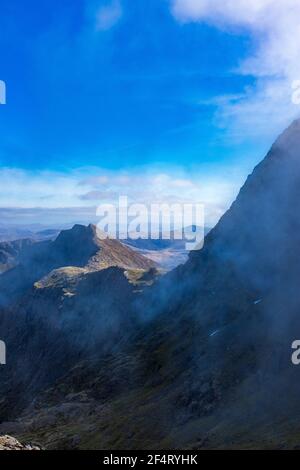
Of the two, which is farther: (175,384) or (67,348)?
(67,348)

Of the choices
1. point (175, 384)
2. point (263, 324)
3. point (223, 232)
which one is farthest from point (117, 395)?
point (223, 232)

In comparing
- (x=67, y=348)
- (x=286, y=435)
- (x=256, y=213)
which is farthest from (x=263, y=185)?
(x=67, y=348)

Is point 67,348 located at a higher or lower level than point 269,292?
lower

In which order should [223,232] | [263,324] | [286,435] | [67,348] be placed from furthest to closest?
[67,348]
[223,232]
[263,324]
[286,435]

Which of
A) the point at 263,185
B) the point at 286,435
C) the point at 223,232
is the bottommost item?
the point at 286,435

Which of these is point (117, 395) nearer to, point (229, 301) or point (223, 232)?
point (229, 301)

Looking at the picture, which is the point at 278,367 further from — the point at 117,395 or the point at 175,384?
the point at 117,395
